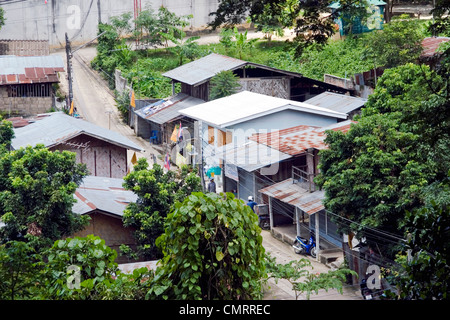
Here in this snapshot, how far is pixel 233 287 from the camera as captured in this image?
7074 millimetres

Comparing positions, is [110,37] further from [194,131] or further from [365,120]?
[365,120]

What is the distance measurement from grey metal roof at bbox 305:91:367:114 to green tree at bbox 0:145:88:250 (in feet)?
52.3

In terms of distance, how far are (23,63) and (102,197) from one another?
860 inches

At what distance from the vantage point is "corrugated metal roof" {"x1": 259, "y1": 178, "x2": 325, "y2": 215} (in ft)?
63.5

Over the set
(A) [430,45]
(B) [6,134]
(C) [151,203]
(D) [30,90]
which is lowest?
(C) [151,203]

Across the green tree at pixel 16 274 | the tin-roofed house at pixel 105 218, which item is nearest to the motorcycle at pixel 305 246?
the tin-roofed house at pixel 105 218

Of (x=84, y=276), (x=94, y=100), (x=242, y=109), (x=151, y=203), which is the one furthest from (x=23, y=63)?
(x=84, y=276)

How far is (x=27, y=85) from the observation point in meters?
35.6

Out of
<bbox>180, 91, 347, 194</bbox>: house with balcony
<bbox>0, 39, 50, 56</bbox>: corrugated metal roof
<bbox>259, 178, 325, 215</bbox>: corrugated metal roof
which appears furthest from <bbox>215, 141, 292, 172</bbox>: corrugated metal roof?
<bbox>0, 39, 50, 56</bbox>: corrugated metal roof

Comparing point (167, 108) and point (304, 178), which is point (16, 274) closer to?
point (304, 178)

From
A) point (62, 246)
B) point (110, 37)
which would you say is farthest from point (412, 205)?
point (110, 37)

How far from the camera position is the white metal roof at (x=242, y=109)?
25438mm

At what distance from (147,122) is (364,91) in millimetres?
12118
